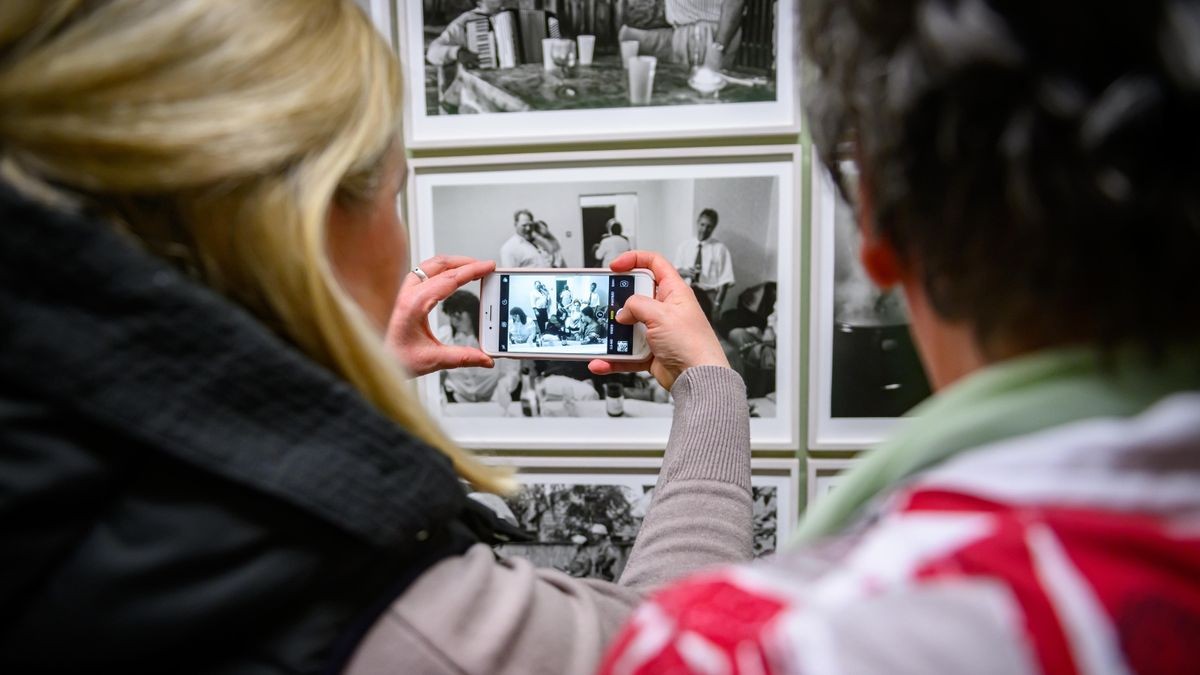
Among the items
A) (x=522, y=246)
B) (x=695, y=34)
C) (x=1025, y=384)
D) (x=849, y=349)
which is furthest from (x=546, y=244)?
(x=1025, y=384)

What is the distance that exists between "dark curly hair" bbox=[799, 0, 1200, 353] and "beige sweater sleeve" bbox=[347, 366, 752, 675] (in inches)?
12.4

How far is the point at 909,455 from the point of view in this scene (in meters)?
0.34

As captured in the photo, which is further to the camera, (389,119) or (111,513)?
(389,119)

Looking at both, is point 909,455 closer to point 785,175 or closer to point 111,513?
point 111,513

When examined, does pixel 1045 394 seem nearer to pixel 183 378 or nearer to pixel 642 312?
pixel 183 378

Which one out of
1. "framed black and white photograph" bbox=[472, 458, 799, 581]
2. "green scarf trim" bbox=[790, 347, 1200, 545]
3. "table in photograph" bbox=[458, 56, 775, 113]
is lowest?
"framed black and white photograph" bbox=[472, 458, 799, 581]

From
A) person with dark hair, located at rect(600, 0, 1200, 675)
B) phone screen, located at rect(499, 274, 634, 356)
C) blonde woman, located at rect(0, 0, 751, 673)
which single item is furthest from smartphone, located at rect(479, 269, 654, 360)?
person with dark hair, located at rect(600, 0, 1200, 675)

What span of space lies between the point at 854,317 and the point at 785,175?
0.26m

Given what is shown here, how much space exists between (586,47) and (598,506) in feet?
2.56

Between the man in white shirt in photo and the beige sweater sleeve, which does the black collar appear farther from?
the man in white shirt in photo

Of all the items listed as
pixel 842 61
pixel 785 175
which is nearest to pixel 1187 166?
pixel 842 61

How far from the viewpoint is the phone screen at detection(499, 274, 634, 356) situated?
1.03 m

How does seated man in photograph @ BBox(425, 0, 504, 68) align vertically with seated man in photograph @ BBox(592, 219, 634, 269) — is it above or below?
above

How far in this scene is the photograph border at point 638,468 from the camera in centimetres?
121
